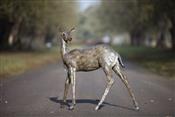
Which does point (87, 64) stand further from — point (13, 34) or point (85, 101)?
point (13, 34)

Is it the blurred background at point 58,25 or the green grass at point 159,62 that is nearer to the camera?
the green grass at point 159,62

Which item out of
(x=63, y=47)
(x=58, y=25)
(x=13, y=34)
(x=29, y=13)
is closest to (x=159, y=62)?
(x=29, y=13)

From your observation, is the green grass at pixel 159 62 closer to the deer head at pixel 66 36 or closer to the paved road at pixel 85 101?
the paved road at pixel 85 101

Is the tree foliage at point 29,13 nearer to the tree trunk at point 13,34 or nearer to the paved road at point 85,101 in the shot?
the tree trunk at point 13,34

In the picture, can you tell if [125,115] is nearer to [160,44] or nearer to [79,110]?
[79,110]

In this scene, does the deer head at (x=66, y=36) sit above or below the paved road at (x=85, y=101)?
above

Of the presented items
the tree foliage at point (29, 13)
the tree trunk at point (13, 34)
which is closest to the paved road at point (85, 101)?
the tree foliage at point (29, 13)

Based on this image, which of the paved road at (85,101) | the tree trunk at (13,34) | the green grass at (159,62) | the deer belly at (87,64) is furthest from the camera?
the tree trunk at (13,34)

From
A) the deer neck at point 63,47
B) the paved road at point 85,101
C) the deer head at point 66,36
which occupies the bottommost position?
the paved road at point 85,101

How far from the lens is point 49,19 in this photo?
56.3 meters

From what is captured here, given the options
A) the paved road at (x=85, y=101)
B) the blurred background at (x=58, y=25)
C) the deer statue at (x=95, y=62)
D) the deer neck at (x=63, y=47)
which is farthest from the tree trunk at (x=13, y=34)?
the deer statue at (x=95, y=62)

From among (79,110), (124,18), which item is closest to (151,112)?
(79,110)

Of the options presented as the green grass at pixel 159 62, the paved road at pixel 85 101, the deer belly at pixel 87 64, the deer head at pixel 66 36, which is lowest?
the green grass at pixel 159 62

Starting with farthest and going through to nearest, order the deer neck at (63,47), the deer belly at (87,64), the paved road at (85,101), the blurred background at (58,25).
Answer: the blurred background at (58,25) → the deer neck at (63,47) → the deer belly at (87,64) → the paved road at (85,101)
